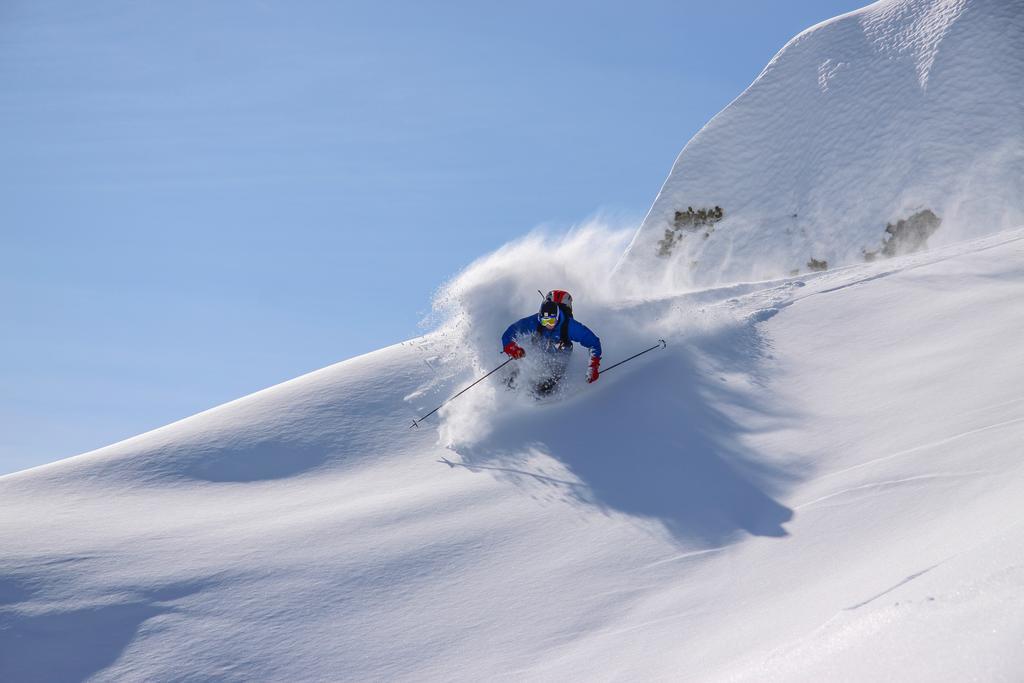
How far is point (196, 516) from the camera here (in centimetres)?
827

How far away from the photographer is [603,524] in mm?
7293

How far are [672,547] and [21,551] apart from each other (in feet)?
17.4

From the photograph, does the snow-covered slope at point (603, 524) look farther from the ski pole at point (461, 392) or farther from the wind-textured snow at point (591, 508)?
the ski pole at point (461, 392)

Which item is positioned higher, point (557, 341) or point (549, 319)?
point (549, 319)

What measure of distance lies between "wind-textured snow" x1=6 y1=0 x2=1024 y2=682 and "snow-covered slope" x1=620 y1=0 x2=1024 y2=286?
8.98m

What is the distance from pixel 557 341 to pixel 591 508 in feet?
9.72

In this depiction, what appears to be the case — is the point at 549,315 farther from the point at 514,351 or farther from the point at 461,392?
the point at 461,392

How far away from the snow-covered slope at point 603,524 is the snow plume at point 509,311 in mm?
306

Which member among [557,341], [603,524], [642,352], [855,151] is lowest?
[603,524]

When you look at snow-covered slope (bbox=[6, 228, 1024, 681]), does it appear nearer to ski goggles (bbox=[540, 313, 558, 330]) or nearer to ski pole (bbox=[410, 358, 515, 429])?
ski pole (bbox=[410, 358, 515, 429])

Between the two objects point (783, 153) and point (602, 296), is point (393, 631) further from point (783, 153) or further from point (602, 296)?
point (783, 153)

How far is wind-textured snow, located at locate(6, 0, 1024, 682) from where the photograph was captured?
534 cm

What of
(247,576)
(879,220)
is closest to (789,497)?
(247,576)

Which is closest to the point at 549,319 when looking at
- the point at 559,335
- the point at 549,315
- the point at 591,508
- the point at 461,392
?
the point at 549,315
